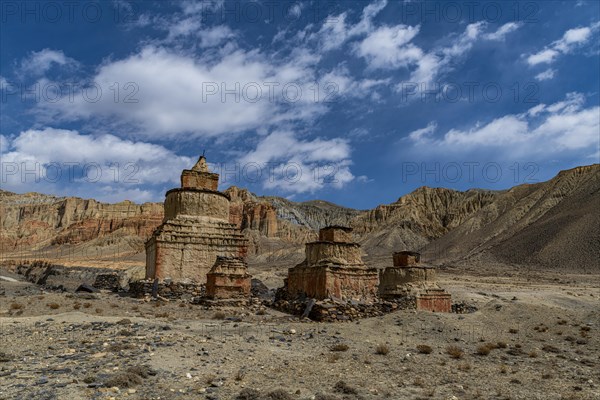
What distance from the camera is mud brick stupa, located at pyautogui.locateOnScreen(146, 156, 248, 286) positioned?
2198 cm

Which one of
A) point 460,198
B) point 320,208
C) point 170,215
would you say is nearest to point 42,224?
Answer: point 320,208

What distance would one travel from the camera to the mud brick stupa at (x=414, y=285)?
21828 mm

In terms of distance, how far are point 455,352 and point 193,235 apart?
47.2 ft

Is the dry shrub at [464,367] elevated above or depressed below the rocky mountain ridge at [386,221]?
below

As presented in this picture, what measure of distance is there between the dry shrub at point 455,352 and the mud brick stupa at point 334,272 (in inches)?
277

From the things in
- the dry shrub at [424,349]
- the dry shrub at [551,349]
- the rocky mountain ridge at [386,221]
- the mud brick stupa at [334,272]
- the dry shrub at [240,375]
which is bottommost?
the dry shrub at [551,349]

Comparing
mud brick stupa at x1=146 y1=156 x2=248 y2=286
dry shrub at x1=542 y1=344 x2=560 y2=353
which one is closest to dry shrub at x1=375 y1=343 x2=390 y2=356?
dry shrub at x1=542 y1=344 x2=560 y2=353

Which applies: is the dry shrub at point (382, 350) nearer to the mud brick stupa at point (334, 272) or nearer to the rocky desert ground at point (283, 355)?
the rocky desert ground at point (283, 355)

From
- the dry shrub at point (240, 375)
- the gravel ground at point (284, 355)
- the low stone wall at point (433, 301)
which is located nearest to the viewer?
the gravel ground at point (284, 355)

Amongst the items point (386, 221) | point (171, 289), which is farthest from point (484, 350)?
point (386, 221)

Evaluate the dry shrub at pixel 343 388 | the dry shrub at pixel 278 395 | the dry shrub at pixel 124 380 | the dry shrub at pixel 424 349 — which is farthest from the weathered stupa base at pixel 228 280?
the dry shrub at pixel 278 395

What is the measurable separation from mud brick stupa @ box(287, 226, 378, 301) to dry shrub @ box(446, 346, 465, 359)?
7028 mm

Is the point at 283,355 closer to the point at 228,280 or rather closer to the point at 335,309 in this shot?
the point at 335,309

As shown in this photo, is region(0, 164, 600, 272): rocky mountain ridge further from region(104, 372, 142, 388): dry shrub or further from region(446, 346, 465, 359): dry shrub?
region(104, 372, 142, 388): dry shrub
